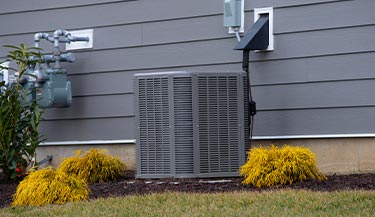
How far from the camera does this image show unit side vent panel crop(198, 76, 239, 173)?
9.20m

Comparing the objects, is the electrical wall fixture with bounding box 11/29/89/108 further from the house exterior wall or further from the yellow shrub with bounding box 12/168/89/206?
the yellow shrub with bounding box 12/168/89/206

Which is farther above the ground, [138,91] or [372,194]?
[138,91]

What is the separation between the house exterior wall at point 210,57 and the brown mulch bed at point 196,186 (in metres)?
0.85

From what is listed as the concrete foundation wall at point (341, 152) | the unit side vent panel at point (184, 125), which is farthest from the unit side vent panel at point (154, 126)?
the concrete foundation wall at point (341, 152)

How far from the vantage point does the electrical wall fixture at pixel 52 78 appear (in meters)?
10.9

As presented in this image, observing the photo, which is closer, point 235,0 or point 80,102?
point 235,0

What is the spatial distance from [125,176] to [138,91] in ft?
3.96

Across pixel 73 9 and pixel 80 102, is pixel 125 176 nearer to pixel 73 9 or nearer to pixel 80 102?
pixel 80 102

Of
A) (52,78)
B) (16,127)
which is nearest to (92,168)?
(16,127)

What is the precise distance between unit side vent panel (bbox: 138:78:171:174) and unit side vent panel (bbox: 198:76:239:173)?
391 mm

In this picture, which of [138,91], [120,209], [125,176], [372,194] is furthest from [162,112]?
[372,194]

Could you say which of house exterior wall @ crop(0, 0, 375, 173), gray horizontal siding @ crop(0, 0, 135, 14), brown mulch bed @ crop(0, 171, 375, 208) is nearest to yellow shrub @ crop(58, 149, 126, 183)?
brown mulch bed @ crop(0, 171, 375, 208)

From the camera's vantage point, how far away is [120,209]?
7.29 metres

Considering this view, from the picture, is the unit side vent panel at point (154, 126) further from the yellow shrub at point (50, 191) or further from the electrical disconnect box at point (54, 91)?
the electrical disconnect box at point (54, 91)
